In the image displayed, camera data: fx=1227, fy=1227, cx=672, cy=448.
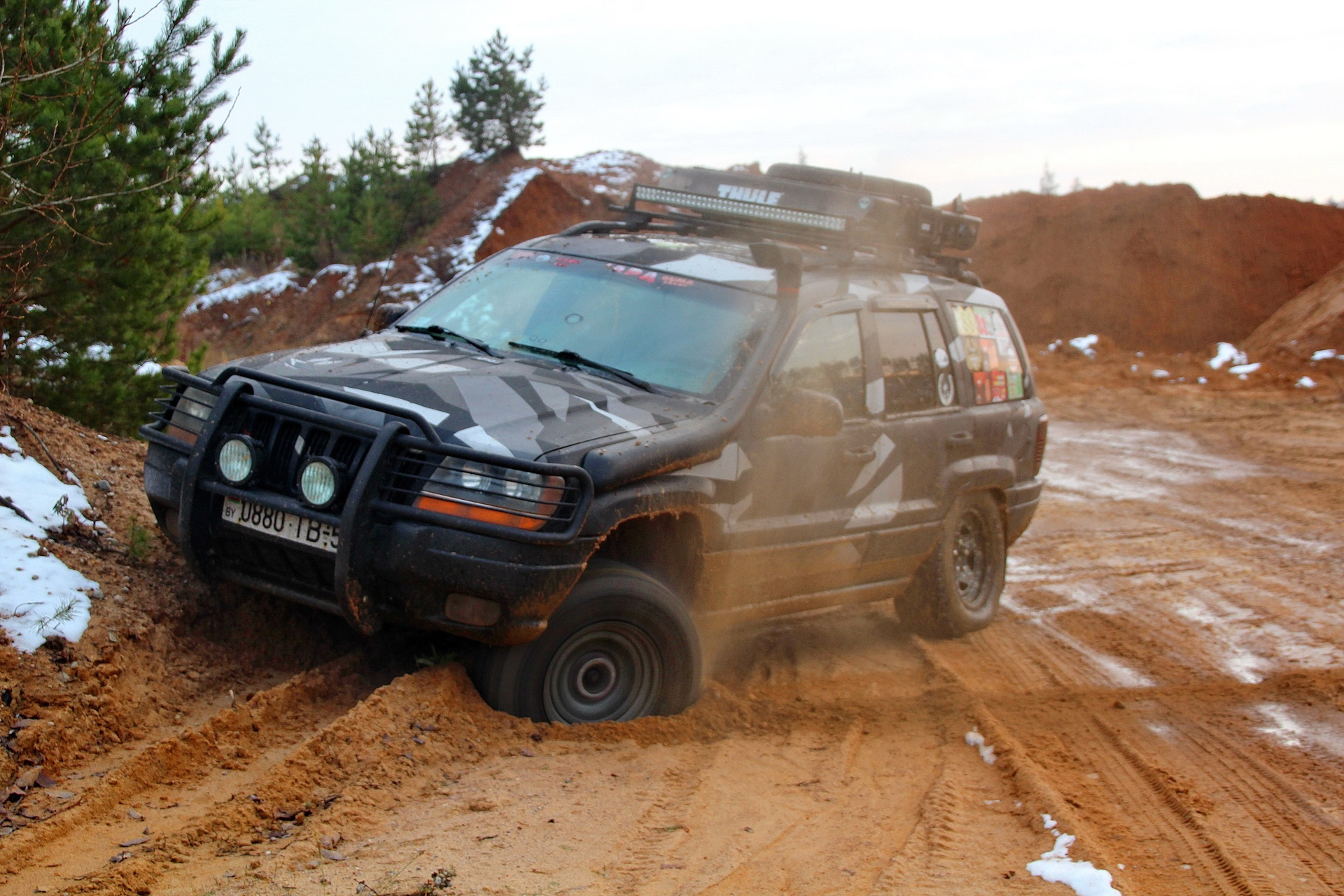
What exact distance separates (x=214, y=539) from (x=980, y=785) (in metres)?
2.94

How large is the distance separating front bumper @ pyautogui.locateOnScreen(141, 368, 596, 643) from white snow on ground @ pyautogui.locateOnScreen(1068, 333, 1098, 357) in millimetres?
21520

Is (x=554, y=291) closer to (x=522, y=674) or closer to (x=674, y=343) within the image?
(x=674, y=343)

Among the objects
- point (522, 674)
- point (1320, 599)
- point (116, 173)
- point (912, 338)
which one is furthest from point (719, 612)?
point (1320, 599)

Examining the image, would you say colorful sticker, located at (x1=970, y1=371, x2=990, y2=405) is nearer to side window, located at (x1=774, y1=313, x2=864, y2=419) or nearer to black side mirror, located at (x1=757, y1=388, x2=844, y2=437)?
side window, located at (x1=774, y1=313, x2=864, y2=419)

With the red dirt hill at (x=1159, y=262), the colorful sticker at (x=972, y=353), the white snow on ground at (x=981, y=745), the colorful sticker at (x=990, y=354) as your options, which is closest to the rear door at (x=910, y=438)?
the colorful sticker at (x=972, y=353)

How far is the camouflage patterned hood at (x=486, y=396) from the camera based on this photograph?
4.29m

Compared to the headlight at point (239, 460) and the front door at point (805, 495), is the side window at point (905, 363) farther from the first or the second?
the headlight at point (239, 460)

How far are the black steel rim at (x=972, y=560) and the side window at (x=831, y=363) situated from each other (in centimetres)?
143

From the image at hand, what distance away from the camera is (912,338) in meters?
6.19

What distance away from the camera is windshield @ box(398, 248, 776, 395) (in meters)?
5.24

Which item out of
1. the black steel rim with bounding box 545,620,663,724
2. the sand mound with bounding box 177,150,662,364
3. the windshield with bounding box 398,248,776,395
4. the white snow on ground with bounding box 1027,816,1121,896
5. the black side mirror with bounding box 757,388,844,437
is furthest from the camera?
the sand mound with bounding box 177,150,662,364

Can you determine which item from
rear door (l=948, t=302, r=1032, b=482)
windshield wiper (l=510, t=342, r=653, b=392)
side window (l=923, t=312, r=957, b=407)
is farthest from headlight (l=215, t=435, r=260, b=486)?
rear door (l=948, t=302, r=1032, b=482)

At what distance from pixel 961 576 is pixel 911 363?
147cm

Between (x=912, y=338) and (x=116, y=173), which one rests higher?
(x=116, y=173)
